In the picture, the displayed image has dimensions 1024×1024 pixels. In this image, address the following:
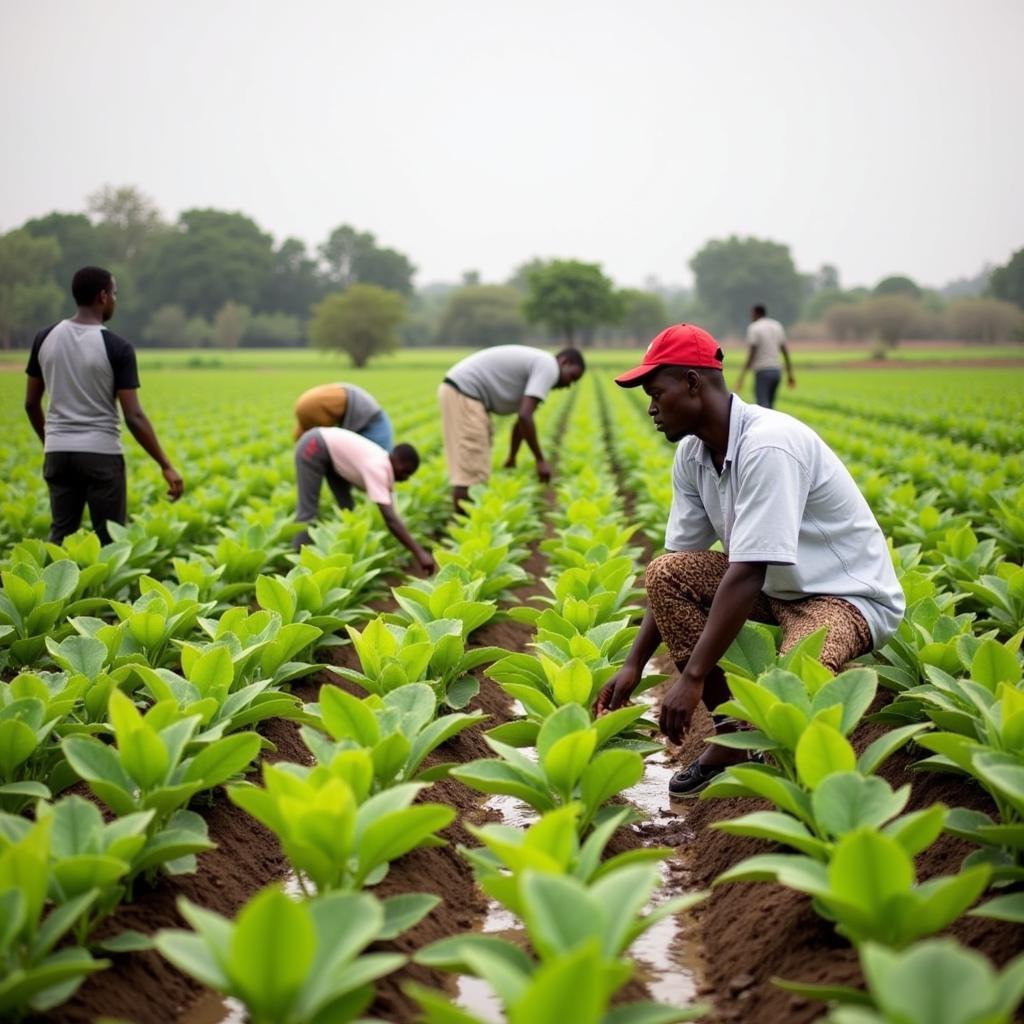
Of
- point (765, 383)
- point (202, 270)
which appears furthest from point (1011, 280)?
point (765, 383)

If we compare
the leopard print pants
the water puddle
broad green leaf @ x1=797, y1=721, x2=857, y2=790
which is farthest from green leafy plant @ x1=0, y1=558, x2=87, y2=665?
broad green leaf @ x1=797, y1=721, x2=857, y2=790

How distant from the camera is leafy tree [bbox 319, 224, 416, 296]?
119m

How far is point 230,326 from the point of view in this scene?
80.8 m

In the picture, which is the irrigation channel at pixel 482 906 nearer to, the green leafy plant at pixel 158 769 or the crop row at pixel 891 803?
the crop row at pixel 891 803

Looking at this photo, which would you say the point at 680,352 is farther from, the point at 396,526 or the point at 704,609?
the point at 396,526

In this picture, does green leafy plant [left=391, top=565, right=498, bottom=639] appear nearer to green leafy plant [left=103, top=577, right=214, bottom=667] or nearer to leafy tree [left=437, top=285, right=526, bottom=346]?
green leafy plant [left=103, top=577, right=214, bottom=667]

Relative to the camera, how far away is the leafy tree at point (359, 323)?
69938 millimetres

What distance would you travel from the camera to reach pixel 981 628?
501cm

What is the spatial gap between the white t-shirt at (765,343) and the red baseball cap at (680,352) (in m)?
11.1

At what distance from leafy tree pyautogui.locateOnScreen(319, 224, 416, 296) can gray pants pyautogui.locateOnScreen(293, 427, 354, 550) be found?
367ft

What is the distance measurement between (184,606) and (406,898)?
7.72 ft

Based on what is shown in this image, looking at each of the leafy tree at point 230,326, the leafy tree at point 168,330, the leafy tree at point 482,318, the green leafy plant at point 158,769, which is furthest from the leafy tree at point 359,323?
the green leafy plant at point 158,769

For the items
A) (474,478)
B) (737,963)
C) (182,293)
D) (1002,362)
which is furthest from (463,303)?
(737,963)

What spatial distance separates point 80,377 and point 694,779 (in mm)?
4135
